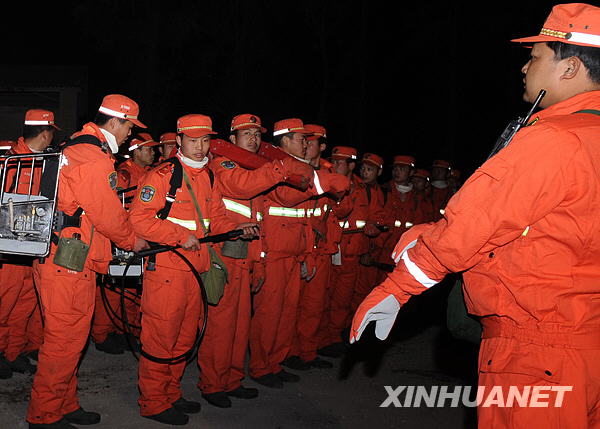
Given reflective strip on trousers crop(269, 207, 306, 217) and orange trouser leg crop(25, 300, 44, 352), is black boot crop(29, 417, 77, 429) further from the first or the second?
reflective strip on trousers crop(269, 207, 306, 217)

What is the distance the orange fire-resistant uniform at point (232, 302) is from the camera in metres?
5.76

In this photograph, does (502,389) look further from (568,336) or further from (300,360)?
(300,360)

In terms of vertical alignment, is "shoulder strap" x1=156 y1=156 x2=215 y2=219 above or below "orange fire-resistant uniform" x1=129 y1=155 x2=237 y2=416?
above

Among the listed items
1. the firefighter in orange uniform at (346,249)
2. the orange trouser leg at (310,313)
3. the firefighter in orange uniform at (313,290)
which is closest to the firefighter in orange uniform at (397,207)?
the firefighter in orange uniform at (346,249)

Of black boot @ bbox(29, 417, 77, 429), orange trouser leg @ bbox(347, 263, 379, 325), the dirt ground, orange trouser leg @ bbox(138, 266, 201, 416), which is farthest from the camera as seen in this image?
orange trouser leg @ bbox(347, 263, 379, 325)

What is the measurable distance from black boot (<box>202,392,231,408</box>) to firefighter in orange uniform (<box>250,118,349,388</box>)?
700mm

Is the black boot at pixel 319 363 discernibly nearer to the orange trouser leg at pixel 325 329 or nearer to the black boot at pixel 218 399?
the orange trouser leg at pixel 325 329

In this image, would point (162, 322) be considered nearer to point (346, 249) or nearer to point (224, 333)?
point (224, 333)

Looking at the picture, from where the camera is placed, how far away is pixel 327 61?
2883 cm

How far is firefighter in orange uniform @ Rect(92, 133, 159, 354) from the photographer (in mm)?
7203

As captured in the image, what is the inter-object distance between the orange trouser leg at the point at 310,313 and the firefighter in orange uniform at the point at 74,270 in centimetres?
303

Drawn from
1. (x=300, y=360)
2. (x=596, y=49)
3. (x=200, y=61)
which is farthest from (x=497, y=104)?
(x=596, y=49)

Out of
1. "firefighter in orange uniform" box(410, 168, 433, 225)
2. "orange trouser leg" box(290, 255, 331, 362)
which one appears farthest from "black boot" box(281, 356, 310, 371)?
"firefighter in orange uniform" box(410, 168, 433, 225)

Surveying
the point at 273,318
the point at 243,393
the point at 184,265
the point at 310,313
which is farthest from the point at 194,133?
the point at 310,313
